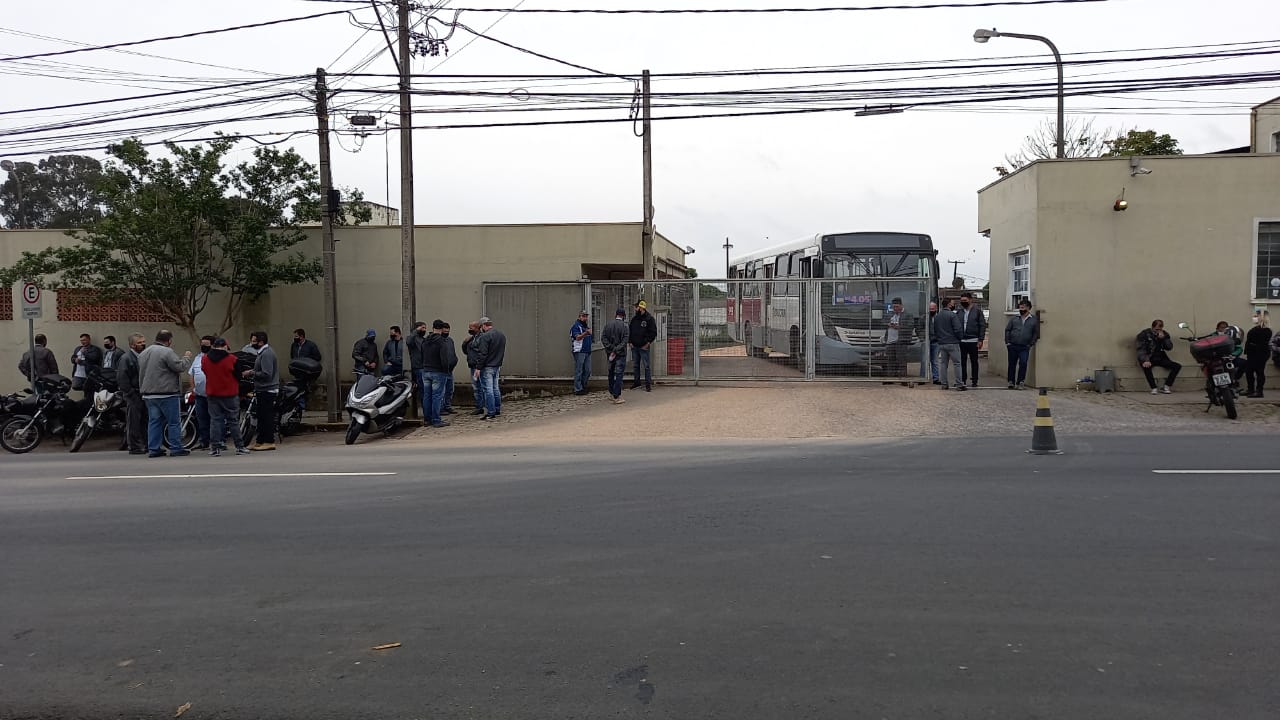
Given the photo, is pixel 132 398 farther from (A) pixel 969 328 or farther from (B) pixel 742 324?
(A) pixel 969 328

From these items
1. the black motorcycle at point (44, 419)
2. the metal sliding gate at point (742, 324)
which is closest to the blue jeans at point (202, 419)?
the black motorcycle at point (44, 419)

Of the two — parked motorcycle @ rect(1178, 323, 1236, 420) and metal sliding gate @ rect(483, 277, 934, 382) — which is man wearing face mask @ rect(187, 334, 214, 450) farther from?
parked motorcycle @ rect(1178, 323, 1236, 420)

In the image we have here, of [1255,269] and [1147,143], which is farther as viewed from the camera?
[1147,143]

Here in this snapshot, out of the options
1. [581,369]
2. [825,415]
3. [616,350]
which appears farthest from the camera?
[581,369]

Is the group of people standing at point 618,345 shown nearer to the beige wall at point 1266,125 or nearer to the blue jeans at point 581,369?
the blue jeans at point 581,369

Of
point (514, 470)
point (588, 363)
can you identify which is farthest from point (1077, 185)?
point (514, 470)

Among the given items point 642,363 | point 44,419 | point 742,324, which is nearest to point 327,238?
point 44,419

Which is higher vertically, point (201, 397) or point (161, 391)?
point (161, 391)

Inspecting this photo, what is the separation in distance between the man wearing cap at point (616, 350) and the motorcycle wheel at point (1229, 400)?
A: 9.58 m

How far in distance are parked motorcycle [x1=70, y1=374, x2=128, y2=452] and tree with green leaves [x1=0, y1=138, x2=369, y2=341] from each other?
4040mm

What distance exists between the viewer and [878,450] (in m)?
12.4

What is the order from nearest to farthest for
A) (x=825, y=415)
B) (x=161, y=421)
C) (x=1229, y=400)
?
(x=161, y=421) < (x=1229, y=400) < (x=825, y=415)

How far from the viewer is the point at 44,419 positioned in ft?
51.7

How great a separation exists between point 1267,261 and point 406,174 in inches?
638
